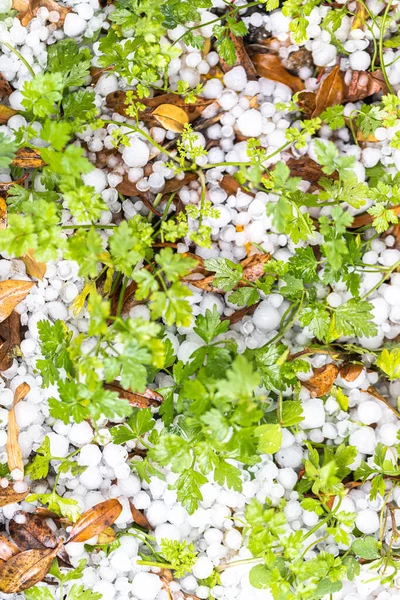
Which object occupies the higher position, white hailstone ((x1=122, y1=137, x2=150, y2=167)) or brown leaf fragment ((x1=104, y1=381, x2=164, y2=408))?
white hailstone ((x1=122, y1=137, x2=150, y2=167))

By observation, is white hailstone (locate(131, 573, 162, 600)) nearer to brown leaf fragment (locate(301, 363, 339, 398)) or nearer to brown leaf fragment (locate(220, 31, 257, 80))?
brown leaf fragment (locate(301, 363, 339, 398))

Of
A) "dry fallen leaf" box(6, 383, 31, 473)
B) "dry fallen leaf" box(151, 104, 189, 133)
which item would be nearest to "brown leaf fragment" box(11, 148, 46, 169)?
"dry fallen leaf" box(151, 104, 189, 133)

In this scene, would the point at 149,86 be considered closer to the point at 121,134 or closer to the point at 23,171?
the point at 121,134

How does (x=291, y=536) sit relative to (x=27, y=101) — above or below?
below

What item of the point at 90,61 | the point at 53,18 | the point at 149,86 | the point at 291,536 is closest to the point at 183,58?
the point at 149,86

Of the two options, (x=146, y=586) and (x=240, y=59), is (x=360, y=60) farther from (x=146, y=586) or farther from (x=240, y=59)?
(x=146, y=586)

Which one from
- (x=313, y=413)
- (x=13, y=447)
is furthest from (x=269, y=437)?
(x=13, y=447)
